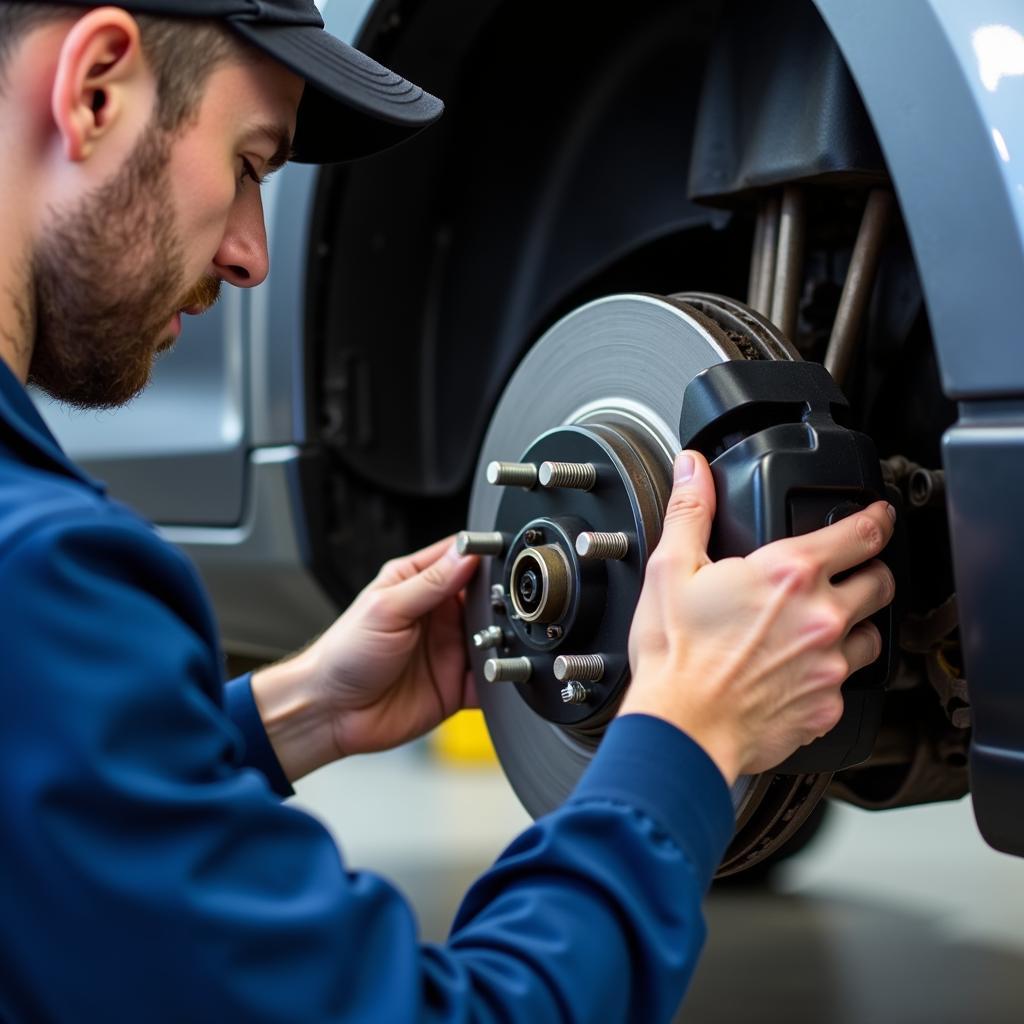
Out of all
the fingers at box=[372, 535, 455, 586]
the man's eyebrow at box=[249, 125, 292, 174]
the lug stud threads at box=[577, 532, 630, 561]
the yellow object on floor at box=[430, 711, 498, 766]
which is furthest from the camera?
the yellow object on floor at box=[430, 711, 498, 766]

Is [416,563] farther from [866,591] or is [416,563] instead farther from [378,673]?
[866,591]

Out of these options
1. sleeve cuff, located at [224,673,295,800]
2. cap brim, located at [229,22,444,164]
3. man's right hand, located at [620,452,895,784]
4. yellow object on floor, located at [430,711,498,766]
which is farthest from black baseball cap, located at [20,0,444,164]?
yellow object on floor, located at [430,711,498,766]

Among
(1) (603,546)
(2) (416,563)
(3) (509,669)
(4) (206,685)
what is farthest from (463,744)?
(4) (206,685)

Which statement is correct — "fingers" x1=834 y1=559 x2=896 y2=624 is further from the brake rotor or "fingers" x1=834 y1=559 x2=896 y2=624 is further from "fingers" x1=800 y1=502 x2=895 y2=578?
the brake rotor

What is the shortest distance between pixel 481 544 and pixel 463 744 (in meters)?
1.76

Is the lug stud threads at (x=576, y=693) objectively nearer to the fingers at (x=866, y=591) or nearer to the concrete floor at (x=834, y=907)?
the fingers at (x=866, y=591)

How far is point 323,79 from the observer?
0.70 meters

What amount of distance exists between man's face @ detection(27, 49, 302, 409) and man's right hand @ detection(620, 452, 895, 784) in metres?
0.29

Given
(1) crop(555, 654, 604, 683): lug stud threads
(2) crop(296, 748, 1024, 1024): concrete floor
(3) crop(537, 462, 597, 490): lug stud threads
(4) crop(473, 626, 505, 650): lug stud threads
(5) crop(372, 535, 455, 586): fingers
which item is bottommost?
(2) crop(296, 748, 1024, 1024): concrete floor

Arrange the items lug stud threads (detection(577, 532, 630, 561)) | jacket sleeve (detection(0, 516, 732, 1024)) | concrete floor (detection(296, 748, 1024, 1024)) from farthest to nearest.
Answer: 1. concrete floor (detection(296, 748, 1024, 1024))
2. lug stud threads (detection(577, 532, 630, 561))
3. jacket sleeve (detection(0, 516, 732, 1024))

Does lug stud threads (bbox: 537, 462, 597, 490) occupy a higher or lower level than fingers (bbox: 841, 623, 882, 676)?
higher

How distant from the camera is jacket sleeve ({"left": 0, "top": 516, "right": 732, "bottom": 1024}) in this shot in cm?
49

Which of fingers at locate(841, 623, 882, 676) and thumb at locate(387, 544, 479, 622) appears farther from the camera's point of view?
thumb at locate(387, 544, 479, 622)

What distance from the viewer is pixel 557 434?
933mm
